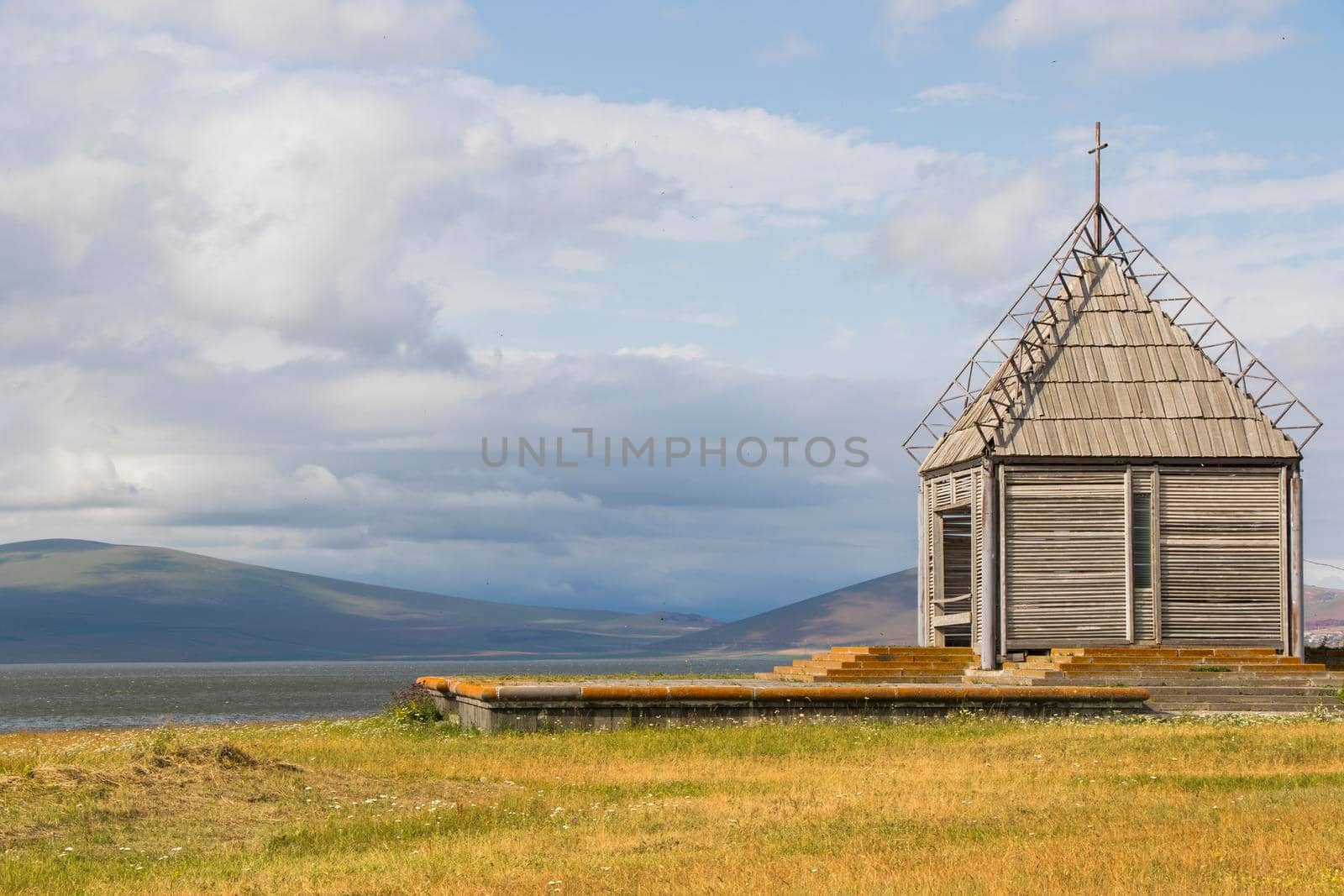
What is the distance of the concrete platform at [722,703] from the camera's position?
28297 millimetres

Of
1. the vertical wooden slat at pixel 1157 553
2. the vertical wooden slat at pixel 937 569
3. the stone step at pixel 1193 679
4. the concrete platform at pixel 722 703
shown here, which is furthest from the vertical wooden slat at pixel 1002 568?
the concrete platform at pixel 722 703

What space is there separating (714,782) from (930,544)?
74.0ft

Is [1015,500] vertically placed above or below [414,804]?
above

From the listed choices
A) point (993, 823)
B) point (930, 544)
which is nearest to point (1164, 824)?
point (993, 823)

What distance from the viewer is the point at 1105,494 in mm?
37781

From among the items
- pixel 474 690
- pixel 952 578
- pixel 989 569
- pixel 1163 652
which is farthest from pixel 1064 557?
pixel 474 690

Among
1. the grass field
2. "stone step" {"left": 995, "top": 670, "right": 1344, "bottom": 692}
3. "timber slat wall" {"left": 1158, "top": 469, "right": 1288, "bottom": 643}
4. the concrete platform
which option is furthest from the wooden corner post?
the grass field

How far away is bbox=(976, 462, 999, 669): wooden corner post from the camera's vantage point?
3716cm

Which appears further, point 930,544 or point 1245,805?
point 930,544

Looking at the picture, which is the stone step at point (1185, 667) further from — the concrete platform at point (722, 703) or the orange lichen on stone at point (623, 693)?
the orange lichen on stone at point (623, 693)

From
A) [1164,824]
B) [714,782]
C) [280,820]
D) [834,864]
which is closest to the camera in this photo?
[834,864]

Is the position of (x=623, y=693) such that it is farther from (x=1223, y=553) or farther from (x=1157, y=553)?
(x=1223, y=553)

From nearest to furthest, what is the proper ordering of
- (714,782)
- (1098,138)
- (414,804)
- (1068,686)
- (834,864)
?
(834,864), (414,804), (714,782), (1068,686), (1098,138)

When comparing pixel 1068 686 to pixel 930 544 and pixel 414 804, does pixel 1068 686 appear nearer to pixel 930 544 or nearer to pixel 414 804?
pixel 930 544
